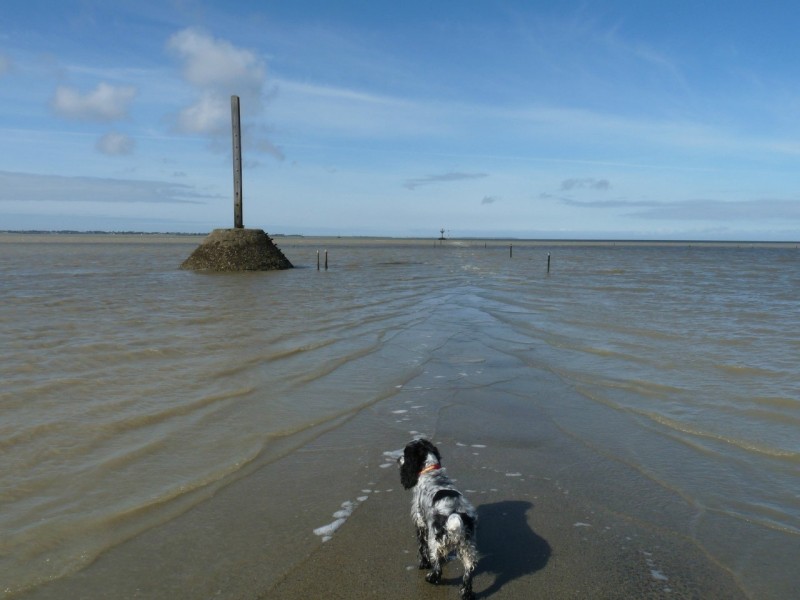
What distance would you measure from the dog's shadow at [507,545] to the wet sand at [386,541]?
1 cm

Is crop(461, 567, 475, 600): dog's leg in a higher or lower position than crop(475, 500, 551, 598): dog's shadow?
higher

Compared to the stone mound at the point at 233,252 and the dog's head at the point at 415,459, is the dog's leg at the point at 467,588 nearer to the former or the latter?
the dog's head at the point at 415,459

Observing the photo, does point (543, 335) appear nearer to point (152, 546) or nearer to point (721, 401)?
point (721, 401)

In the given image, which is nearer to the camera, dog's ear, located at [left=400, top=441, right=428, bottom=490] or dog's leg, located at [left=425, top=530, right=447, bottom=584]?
dog's leg, located at [left=425, top=530, right=447, bottom=584]

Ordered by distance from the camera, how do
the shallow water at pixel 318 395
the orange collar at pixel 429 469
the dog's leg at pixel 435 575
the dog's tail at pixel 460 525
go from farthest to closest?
the shallow water at pixel 318 395
the orange collar at pixel 429 469
the dog's leg at pixel 435 575
the dog's tail at pixel 460 525

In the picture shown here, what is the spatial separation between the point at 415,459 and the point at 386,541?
73cm

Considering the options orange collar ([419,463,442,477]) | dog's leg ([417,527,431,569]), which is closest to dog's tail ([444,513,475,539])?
dog's leg ([417,527,431,569])

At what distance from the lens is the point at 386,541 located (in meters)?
4.29

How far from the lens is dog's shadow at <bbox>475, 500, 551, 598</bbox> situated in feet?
12.9

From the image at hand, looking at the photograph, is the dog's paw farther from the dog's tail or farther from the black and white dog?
the dog's tail

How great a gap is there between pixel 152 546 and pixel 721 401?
7.34m

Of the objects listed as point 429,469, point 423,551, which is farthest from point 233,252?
point 423,551

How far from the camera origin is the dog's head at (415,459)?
4.05 meters

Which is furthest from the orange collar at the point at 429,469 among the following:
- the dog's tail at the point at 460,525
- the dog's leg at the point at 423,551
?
the dog's tail at the point at 460,525
